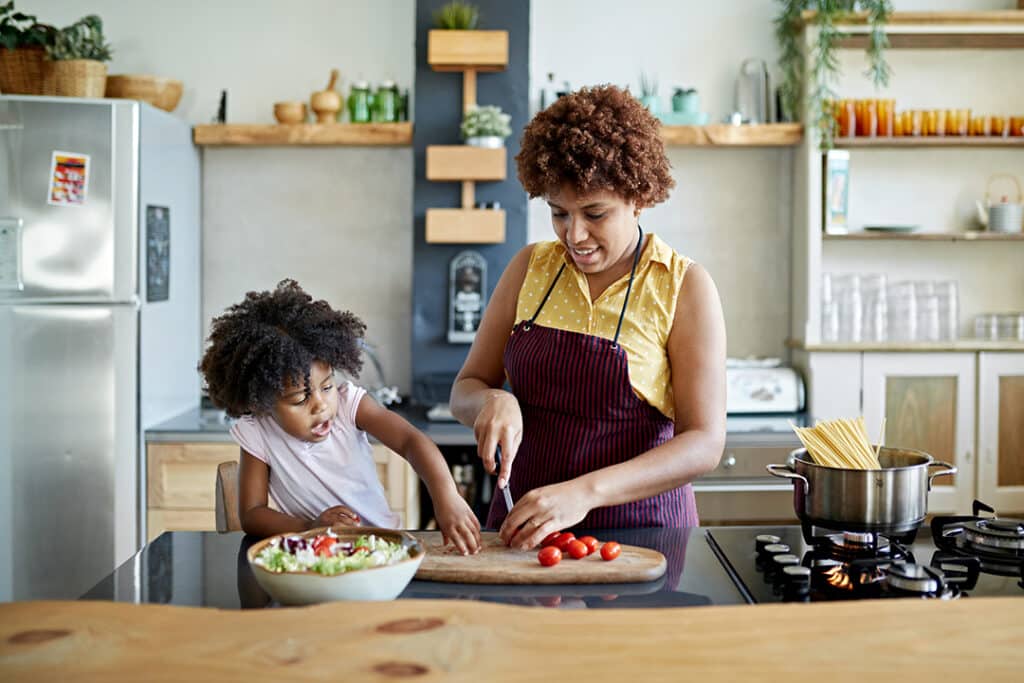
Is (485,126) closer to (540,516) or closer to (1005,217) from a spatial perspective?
(1005,217)

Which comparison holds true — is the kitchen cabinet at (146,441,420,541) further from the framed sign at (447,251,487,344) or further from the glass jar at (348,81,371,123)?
the glass jar at (348,81,371,123)

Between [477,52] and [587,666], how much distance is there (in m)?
3.23

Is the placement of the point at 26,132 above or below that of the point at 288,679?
above

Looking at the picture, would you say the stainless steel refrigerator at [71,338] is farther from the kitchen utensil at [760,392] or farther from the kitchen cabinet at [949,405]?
the kitchen cabinet at [949,405]

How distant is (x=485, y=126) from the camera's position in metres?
4.17

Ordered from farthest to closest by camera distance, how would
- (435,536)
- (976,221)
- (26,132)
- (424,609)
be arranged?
(976,221)
(26,132)
(435,536)
(424,609)

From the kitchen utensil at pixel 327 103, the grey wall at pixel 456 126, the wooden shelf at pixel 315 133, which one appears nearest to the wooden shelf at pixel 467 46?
the grey wall at pixel 456 126

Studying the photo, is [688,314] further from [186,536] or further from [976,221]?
[976,221]

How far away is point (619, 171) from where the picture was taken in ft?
6.73

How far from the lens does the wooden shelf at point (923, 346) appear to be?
417 centimetres

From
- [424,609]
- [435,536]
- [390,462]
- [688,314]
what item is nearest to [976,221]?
[390,462]

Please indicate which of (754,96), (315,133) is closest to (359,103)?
(315,133)

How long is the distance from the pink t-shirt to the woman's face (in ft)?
1.85

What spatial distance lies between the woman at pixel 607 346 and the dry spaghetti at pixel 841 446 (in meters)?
0.22
